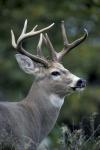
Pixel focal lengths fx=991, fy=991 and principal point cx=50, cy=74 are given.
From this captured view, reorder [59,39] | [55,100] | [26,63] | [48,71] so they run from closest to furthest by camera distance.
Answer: [55,100] < [48,71] < [26,63] < [59,39]

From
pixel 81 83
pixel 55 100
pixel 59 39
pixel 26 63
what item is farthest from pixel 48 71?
pixel 59 39

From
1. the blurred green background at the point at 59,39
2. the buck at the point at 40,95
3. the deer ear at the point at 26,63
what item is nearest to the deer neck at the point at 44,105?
the buck at the point at 40,95

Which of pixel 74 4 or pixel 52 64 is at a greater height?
pixel 52 64

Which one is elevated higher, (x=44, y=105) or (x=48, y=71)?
(x=48, y=71)

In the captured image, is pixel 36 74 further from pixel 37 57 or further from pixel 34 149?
pixel 34 149

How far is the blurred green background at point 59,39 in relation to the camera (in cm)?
2573

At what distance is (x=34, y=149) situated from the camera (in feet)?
40.9

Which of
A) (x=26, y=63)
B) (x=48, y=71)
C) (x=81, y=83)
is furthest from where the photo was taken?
(x=26, y=63)

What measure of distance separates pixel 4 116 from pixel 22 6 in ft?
48.8

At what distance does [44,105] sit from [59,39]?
14.2 metres

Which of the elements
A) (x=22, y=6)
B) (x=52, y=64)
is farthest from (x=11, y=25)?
(x=52, y=64)

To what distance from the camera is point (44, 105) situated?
13406 mm

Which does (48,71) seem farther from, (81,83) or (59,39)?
(59,39)

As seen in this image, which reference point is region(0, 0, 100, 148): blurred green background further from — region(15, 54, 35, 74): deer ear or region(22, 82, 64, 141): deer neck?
region(22, 82, 64, 141): deer neck
